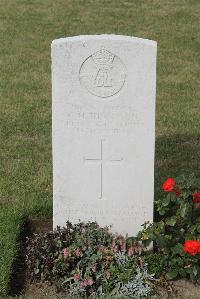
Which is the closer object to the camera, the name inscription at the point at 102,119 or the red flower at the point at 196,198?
the name inscription at the point at 102,119

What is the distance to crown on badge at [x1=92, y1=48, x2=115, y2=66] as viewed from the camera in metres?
5.27

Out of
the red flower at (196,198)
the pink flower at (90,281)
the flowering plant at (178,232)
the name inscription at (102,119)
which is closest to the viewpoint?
the pink flower at (90,281)

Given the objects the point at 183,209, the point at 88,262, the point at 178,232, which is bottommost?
the point at 88,262

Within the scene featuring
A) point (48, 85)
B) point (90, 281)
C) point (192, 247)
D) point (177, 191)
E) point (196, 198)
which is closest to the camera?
point (192, 247)

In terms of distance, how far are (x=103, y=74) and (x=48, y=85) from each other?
17.6 feet

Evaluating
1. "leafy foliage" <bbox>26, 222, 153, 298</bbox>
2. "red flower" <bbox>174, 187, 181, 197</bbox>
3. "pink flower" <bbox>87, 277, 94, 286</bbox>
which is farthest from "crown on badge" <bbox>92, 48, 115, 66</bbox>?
"pink flower" <bbox>87, 277, 94, 286</bbox>

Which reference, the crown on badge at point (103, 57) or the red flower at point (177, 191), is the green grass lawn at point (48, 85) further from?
the crown on badge at point (103, 57)

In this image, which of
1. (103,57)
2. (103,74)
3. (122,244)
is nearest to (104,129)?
(103,74)

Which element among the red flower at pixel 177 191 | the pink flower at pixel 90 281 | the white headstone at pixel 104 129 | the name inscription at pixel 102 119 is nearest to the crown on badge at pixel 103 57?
the white headstone at pixel 104 129

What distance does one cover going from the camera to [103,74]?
533 cm

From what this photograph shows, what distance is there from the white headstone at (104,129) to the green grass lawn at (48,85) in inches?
29.8

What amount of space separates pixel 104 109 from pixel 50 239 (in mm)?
1150

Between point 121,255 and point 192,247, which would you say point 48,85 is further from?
point 192,247

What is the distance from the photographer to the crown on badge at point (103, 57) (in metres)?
5.27
